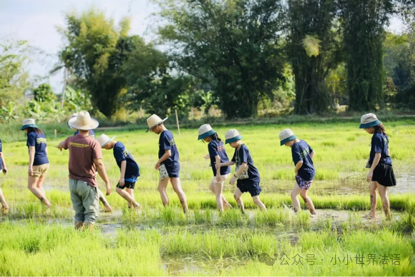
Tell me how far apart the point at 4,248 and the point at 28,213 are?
2792 mm

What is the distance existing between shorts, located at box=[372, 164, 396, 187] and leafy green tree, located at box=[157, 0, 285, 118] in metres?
26.1

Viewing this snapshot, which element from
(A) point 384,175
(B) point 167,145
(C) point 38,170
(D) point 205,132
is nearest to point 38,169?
(C) point 38,170

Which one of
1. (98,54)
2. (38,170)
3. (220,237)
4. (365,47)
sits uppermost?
(98,54)

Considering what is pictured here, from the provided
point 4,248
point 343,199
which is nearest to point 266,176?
point 343,199

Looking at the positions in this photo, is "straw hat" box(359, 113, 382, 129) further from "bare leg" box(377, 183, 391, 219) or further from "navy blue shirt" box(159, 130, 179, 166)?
"navy blue shirt" box(159, 130, 179, 166)

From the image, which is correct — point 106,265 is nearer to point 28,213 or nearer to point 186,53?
point 28,213

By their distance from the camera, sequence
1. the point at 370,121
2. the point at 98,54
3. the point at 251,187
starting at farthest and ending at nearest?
the point at 98,54
the point at 251,187
the point at 370,121

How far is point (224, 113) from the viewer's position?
34.2 m

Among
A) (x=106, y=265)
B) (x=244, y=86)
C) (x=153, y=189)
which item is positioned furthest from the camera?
(x=244, y=86)

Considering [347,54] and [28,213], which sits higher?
[347,54]

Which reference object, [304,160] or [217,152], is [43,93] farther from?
Answer: [304,160]

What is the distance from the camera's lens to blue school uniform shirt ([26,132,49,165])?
8.36 m

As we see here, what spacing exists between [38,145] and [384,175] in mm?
5531

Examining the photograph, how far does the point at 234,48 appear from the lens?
33.1 meters
